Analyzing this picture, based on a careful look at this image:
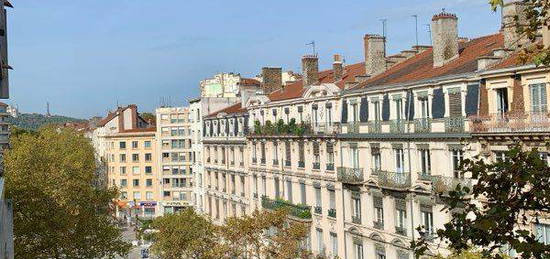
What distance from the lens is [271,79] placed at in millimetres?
56656

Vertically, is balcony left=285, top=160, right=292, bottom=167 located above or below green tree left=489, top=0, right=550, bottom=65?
below

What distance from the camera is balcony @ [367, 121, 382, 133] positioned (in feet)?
116

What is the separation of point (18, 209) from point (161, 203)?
192 feet

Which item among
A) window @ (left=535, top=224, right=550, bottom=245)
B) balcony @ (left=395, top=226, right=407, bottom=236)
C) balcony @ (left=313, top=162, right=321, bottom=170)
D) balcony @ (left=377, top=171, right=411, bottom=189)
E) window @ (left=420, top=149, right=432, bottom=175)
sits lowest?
balcony @ (left=395, top=226, right=407, bottom=236)

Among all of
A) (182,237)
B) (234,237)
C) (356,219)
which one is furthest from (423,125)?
(182,237)

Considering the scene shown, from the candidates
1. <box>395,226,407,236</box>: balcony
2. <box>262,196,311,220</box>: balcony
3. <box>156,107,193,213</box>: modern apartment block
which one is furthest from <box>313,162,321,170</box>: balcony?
<box>156,107,193,213</box>: modern apartment block

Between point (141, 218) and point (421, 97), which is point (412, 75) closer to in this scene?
point (421, 97)

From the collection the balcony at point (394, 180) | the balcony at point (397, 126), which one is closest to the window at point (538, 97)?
the balcony at point (397, 126)

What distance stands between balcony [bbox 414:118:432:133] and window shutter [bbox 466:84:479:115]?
8.29 feet

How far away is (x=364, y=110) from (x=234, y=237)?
1003 cm

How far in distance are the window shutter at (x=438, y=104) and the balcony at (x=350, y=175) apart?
7.26m

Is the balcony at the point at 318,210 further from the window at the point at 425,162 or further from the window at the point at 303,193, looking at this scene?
the window at the point at 425,162

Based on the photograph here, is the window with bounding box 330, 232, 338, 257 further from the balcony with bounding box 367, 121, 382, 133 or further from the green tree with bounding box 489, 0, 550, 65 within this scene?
the green tree with bounding box 489, 0, 550, 65

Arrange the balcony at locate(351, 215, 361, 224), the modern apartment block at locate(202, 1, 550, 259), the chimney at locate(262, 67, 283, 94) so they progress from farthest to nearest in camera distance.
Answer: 1. the chimney at locate(262, 67, 283, 94)
2. the balcony at locate(351, 215, 361, 224)
3. the modern apartment block at locate(202, 1, 550, 259)
